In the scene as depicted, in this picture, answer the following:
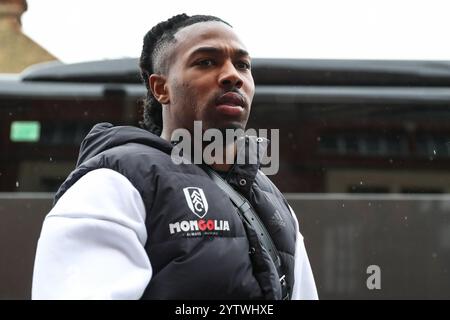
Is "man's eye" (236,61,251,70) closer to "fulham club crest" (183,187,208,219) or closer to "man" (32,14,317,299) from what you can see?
"man" (32,14,317,299)

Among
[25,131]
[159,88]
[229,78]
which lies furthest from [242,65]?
[25,131]

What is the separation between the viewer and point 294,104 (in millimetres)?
4422

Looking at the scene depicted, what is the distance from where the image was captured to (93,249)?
0.98 meters

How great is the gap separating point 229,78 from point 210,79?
0.04 meters

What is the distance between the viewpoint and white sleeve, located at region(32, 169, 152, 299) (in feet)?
3.15

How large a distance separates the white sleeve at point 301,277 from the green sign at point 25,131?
3.40 meters

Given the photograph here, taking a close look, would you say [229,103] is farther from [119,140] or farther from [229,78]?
[119,140]

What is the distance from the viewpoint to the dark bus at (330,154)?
4.26 metres

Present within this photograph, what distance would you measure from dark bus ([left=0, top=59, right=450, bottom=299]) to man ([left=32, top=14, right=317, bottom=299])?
120 inches

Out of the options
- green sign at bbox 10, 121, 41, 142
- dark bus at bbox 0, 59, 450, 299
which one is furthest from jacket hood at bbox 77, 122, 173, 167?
green sign at bbox 10, 121, 41, 142

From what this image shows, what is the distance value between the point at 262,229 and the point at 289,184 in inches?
126

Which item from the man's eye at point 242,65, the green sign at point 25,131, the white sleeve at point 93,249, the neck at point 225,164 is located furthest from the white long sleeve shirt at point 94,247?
the green sign at point 25,131
